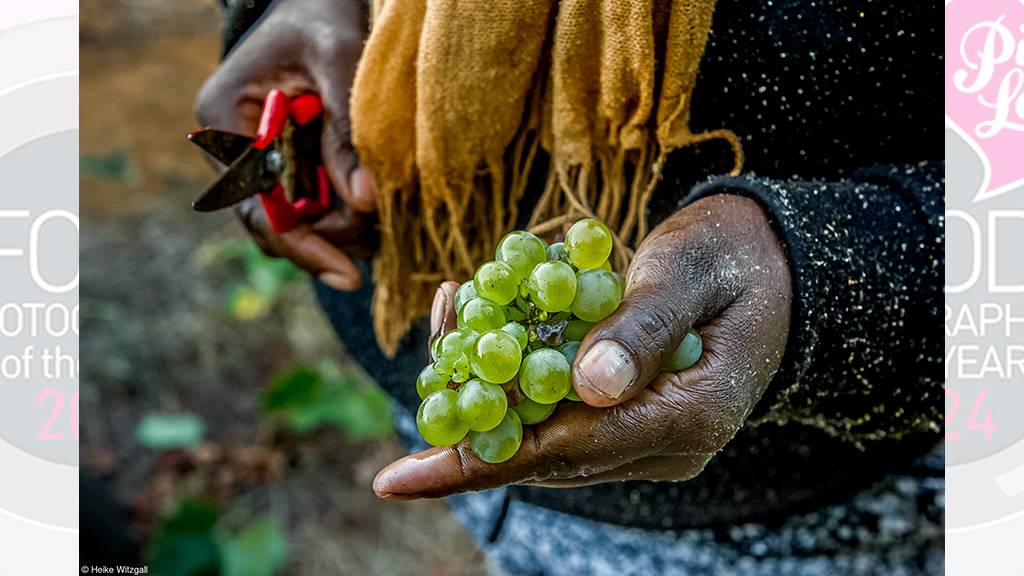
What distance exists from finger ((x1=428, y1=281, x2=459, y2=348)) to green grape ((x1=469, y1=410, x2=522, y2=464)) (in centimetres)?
8

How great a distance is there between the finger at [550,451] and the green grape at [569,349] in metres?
0.03

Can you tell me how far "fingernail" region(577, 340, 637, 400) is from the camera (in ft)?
1.12

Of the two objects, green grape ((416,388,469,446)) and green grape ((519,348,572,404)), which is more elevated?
green grape ((519,348,572,404))

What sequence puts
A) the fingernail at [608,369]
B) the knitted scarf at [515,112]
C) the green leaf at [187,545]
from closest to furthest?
1. the fingernail at [608,369]
2. the knitted scarf at [515,112]
3. the green leaf at [187,545]

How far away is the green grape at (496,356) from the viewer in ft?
1.14

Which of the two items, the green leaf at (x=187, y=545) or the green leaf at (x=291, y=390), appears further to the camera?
the green leaf at (x=291, y=390)

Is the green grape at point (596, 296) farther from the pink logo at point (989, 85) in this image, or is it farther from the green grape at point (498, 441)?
the pink logo at point (989, 85)

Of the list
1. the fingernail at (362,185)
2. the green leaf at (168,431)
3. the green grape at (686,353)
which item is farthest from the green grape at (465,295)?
the green leaf at (168,431)

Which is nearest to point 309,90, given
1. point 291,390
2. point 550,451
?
point 550,451

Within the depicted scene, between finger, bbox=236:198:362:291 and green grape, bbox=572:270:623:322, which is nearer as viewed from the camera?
green grape, bbox=572:270:623:322

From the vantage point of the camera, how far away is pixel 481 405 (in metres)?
0.35

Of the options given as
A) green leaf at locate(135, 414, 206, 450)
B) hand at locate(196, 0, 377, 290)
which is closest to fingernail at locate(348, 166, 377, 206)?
hand at locate(196, 0, 377, 290)

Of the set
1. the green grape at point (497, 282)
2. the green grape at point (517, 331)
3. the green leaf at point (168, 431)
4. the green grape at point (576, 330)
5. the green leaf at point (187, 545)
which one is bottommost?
the green leaf at point (187, 545)

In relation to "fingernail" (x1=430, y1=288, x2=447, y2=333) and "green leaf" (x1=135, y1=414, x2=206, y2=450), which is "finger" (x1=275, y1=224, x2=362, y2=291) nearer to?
"fingernail" (x1=430, y1=288, x2=447, y2=333)
